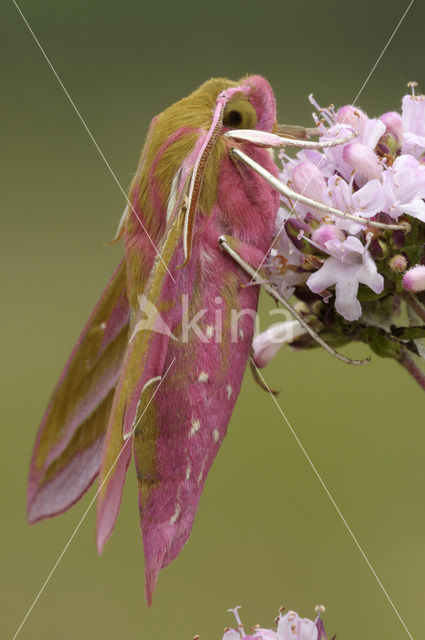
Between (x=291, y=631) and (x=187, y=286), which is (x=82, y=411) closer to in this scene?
(x=187, y=286)

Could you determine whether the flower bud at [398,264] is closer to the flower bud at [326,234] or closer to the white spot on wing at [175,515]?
the flower bud at [326,234]

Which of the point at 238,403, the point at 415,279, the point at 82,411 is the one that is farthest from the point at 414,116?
the point at 238,403

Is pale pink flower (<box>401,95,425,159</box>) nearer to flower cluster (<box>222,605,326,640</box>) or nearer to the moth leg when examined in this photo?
the moth leg

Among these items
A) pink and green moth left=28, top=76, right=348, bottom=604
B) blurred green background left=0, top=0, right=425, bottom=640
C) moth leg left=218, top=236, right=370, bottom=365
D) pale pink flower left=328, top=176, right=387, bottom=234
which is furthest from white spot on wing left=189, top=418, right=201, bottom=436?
blurred green background left=0, top=0, right=425, bottom=640

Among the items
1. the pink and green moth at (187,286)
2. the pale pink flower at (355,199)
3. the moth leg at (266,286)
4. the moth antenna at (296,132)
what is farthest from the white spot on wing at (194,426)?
the moth antenna at (296,132)

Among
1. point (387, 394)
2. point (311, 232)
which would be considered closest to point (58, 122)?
point (387, 394)

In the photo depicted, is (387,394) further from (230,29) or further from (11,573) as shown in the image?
(230,29)
